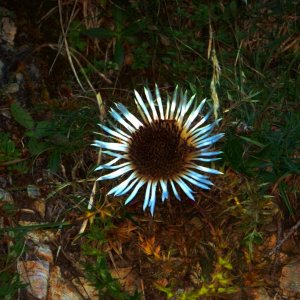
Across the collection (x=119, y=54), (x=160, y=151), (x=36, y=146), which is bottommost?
(x=160, y=151)

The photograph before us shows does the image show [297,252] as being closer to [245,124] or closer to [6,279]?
[245,124]

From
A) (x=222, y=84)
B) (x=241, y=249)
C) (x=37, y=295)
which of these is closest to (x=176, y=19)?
(x=222, y=84)

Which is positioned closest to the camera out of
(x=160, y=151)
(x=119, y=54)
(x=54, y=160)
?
(x=160, y=151)

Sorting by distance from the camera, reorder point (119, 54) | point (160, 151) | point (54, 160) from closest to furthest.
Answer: point (160, 151) < point (54, 160) < point (119, 54)

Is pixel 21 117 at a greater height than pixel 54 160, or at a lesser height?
greater

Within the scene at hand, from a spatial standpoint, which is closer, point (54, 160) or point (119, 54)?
point (54, 160)

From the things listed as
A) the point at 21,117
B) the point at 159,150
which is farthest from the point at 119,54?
the point at 159,150

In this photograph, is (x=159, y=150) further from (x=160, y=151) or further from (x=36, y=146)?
(x=36, y=146)

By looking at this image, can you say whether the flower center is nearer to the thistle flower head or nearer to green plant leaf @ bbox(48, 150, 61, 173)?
the thistle flower head
